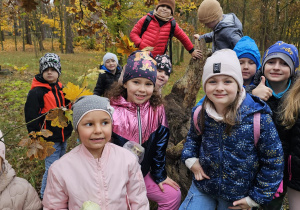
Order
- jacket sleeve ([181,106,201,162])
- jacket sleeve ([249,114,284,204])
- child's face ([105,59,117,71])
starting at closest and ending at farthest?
jacket sleeve ([249,114,284,204])
jacket sleeve ([181,106,201,162])
child's face ([105,59,117,71])

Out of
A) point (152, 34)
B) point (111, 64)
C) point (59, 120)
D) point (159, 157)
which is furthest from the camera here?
point (111, 64)

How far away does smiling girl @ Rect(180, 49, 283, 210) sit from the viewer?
65.3 inches

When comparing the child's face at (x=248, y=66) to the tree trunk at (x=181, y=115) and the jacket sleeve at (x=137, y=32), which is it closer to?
the tree trunk at (x=181, y=115)

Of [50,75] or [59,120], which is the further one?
[50,75]

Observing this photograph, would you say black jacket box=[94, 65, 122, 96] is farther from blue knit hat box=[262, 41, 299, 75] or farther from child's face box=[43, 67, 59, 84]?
blue knit hat box=[262, 41, 299, 75]

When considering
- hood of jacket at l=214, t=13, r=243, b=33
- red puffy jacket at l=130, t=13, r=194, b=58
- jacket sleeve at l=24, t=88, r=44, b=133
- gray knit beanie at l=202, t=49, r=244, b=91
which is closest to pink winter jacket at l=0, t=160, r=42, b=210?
jacket sleeve at l=24, t=88, r=44, b=133

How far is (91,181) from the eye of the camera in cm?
169

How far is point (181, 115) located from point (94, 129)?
2149mm

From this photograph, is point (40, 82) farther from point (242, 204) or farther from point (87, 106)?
point (242, 204)

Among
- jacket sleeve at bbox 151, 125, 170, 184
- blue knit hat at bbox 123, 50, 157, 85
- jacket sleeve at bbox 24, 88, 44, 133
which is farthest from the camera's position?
jacket sleeve at bbox 24, 88, 44, 133

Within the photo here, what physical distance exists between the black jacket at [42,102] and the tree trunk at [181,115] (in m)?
1.58

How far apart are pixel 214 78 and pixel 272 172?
827 millimetres

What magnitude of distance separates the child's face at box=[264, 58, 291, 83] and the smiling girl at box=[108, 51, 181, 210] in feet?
3.50

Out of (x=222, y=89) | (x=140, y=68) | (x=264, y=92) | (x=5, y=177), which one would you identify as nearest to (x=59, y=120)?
(x=5, y=177)
